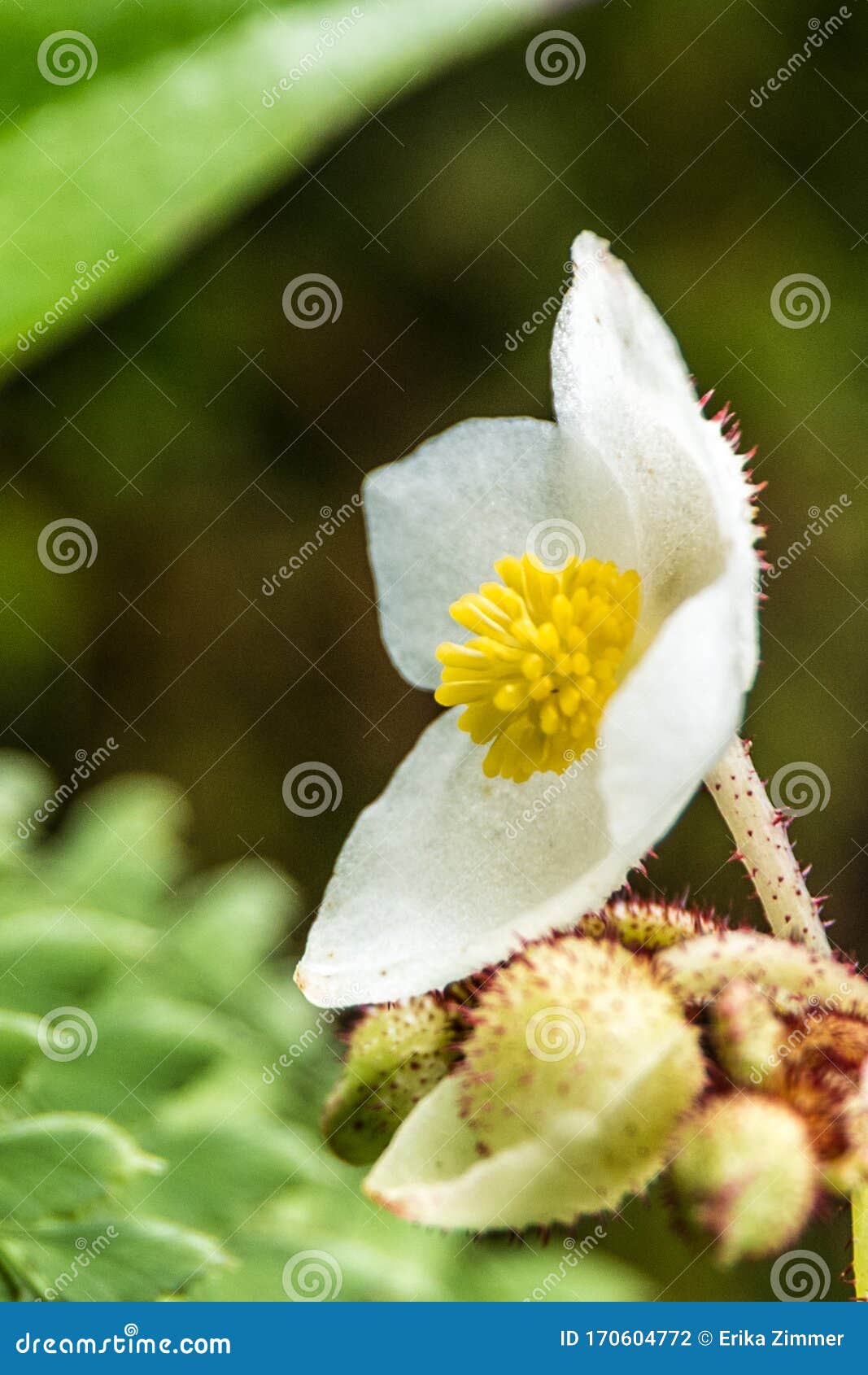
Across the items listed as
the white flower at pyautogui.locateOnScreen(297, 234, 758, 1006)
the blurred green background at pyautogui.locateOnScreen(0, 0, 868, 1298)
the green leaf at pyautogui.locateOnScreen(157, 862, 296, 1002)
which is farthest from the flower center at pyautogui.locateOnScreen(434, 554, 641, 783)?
the blurred green background at pyautogui.locateOnScreen(0, 0, 868, 1298)

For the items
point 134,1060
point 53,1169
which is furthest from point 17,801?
point 53,1169

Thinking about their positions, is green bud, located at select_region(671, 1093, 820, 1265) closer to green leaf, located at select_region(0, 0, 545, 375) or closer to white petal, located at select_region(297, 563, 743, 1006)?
white petal, located at select_region(297, 563, 743, 1006)

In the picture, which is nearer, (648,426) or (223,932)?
(648,426)

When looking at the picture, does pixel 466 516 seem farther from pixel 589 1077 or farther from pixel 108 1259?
pixel 108 1259

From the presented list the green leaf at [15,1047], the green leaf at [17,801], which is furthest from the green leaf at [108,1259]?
the green leaf at [17,801]

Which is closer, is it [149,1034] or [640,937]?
[640,937]

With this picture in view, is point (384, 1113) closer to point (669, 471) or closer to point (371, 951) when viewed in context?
point (371, 951)
